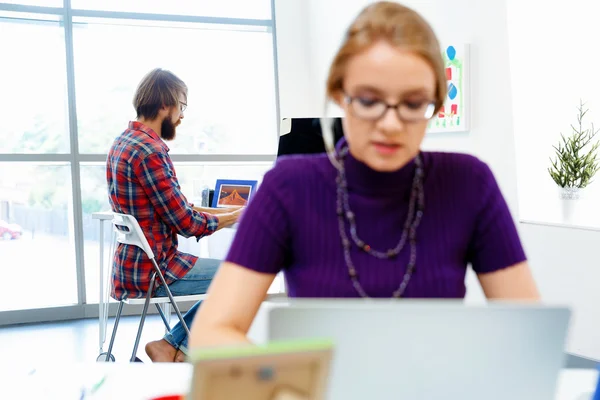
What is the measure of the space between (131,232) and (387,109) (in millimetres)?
1883

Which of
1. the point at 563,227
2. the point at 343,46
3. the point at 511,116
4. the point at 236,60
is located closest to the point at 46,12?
the point at 236,60

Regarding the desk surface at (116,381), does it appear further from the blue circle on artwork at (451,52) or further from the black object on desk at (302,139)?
the blue circle on artwork at (451,52)

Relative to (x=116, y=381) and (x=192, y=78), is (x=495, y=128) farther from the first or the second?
(x=116, y=381)

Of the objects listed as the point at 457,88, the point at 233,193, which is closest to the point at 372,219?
the point at 233,193

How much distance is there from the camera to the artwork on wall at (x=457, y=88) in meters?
3.46

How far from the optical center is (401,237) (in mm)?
1057

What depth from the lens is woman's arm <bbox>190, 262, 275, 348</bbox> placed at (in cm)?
93

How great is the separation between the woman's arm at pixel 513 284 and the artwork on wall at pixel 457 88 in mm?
2451

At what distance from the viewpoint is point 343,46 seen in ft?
3.19

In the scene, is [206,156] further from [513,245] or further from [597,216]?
[513,245]

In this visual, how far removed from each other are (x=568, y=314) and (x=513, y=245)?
0.40m

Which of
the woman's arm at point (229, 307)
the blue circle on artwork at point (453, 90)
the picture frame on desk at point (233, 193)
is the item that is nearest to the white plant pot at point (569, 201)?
the blue circle on artwork at point (453, 90)

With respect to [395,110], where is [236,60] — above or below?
above

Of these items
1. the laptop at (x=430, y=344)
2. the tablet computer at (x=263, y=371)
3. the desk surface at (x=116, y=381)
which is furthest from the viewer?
the desk surface at (x=116, y=381)
